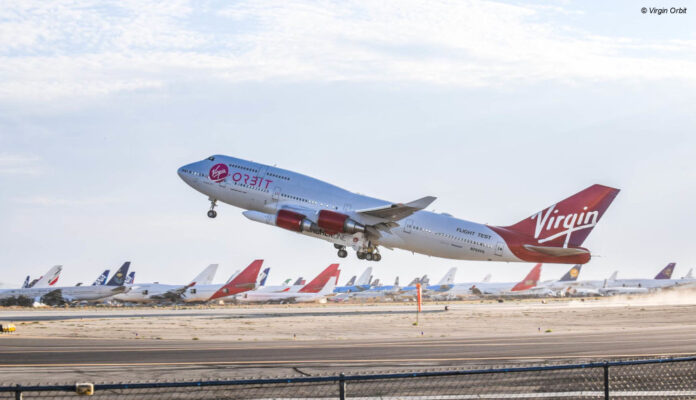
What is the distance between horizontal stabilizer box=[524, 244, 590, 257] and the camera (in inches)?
2452

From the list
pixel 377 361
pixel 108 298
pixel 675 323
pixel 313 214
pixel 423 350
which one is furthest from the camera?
pixel 108 298

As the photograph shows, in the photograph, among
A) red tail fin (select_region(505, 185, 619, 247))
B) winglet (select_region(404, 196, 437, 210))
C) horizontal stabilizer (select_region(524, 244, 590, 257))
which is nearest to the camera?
winglet (select_region(404, 196, 437, 210))

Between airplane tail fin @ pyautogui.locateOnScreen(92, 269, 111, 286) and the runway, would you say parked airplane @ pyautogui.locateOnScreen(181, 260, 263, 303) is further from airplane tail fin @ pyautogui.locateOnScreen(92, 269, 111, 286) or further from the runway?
the runway

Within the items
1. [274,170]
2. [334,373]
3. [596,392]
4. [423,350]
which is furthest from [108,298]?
[596,392]

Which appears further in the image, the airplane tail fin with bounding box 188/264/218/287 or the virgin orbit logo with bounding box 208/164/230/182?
the airplane tail fin with bounding box 188/264/218/287

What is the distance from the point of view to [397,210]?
56.4 meters

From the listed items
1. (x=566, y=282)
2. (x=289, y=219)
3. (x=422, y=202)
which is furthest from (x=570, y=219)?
(x=566, y=282)

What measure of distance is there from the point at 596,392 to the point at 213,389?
7455mm

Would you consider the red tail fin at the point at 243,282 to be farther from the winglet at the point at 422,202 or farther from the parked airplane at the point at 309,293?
the winglet at the point at 422,202

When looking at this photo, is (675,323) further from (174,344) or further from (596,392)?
(596,392)

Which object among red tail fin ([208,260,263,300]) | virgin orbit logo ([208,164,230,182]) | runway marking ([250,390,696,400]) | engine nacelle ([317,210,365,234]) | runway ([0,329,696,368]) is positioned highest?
virgin orbit logo ([208,164,230,182])

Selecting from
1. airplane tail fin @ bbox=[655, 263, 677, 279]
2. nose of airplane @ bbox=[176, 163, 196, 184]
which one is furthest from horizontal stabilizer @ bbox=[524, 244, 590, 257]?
airplane tail fin @ bbox=[655, 263, 677, 279]

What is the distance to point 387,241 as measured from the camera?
6122 cm

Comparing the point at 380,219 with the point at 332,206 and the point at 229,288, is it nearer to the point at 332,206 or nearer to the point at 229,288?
the point at 332,206
